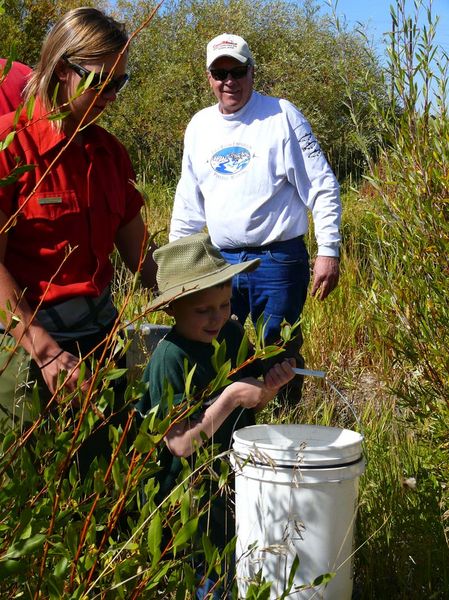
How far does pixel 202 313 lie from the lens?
2787 mm

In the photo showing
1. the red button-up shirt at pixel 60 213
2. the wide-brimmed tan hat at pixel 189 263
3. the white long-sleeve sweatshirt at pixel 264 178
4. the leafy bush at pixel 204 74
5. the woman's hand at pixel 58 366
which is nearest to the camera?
the woman's hand at pixel 58 366

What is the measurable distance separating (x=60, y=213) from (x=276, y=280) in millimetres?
2069

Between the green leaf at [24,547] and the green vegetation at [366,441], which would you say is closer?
the green leaf at [24,547]

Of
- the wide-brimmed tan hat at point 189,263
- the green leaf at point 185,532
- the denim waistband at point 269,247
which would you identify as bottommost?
the green leaf at point 185,532

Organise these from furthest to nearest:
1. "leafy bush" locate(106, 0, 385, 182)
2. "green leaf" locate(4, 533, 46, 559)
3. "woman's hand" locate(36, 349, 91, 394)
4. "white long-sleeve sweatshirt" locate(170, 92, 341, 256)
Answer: "leafy bush" locate(106, 0, 385, 182) → "white long-sleeve sweatshirt" locate(170, 92, 341, 256) → "woman's hand" locate(36, 349, 91, 394) → "green leaf" locate(4, 533, 46, 559)

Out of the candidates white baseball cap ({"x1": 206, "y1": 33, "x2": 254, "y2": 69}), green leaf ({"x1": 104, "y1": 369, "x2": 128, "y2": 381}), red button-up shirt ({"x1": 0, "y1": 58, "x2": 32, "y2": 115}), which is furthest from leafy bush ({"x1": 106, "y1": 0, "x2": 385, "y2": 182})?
green leaf ({"x1": 104, "y1": 369, "x2": 128, "y2": 381})

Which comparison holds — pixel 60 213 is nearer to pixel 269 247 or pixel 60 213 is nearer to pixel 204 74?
pixel 269 247

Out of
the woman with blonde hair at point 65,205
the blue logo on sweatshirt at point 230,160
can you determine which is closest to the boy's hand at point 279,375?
the woman with blonde hair at point 65,205

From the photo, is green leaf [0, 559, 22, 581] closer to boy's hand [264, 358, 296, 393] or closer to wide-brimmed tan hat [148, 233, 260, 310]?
boy's hand [264, 358, 296, 393]

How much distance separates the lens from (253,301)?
4797mm

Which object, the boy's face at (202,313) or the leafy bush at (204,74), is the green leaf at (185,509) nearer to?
the boy's face at (202,313)

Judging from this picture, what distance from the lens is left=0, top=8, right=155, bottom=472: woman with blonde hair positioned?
259 cm

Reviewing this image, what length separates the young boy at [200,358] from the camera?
256cm

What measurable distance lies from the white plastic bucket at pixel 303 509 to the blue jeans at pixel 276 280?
2.12 m
